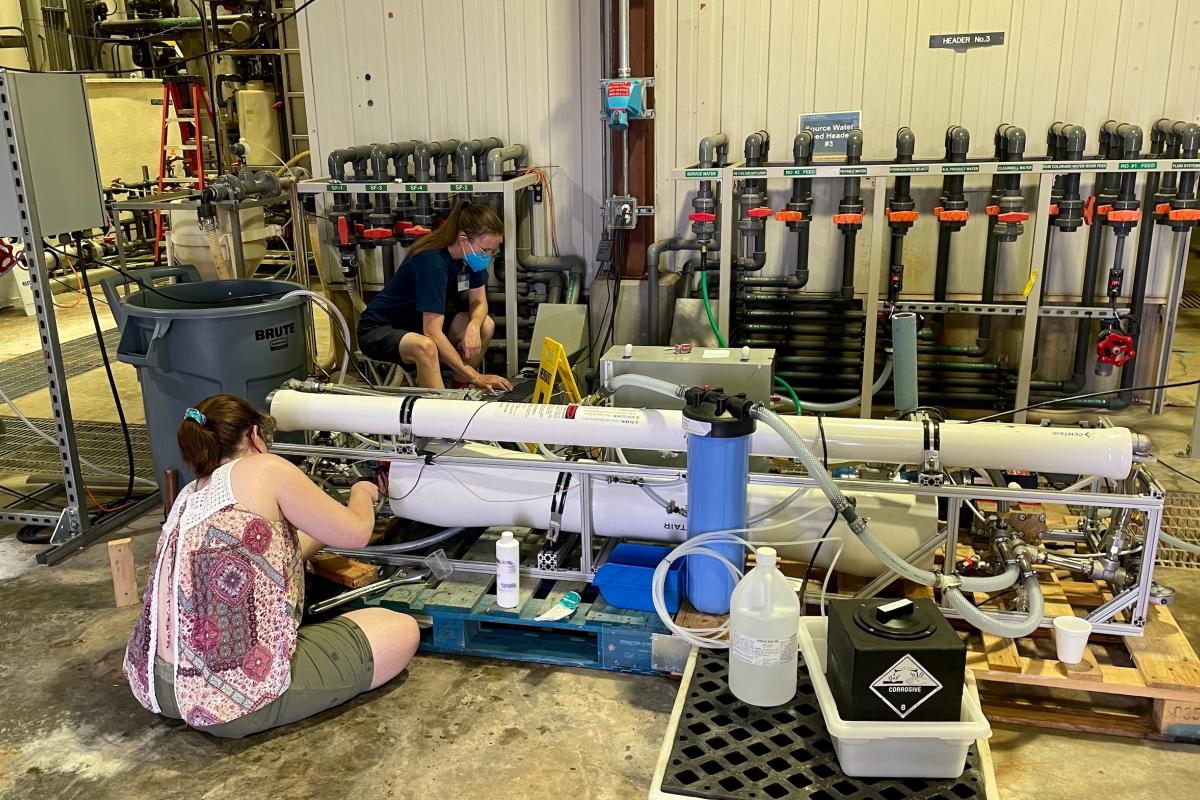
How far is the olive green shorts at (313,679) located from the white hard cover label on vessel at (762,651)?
1055mm

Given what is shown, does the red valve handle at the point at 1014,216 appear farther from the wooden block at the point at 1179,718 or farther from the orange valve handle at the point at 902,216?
the wooden block at the point at 1179,718

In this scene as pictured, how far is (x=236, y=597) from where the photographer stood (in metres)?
2.08

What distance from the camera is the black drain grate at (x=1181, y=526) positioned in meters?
2.96

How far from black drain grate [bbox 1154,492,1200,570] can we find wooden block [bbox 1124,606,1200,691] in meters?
0.59

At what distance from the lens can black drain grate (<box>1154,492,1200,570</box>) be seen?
9.71 feet

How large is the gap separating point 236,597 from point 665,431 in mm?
1065

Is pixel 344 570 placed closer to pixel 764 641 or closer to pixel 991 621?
pixel 764 641

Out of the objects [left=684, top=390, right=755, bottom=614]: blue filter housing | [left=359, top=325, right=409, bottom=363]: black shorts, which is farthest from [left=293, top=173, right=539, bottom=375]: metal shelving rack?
[left=684, top=390, right=755, bottom=614]: blue filter housing

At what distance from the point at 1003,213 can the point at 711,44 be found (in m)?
1.49

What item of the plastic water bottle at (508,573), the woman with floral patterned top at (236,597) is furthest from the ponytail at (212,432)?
the plastic water bottle at (508,573)

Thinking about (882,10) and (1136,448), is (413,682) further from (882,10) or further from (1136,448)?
(882,10)

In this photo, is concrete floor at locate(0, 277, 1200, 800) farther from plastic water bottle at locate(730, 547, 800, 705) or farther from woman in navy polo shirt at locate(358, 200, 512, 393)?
woman in navy polo shirt at locate(358, 200, 512, 393)

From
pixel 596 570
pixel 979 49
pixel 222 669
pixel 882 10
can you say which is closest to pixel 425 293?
pixel 596 570

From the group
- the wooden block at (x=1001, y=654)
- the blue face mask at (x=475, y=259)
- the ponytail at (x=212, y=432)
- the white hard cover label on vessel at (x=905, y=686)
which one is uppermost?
the blue face mask at (x=475, y=259)
